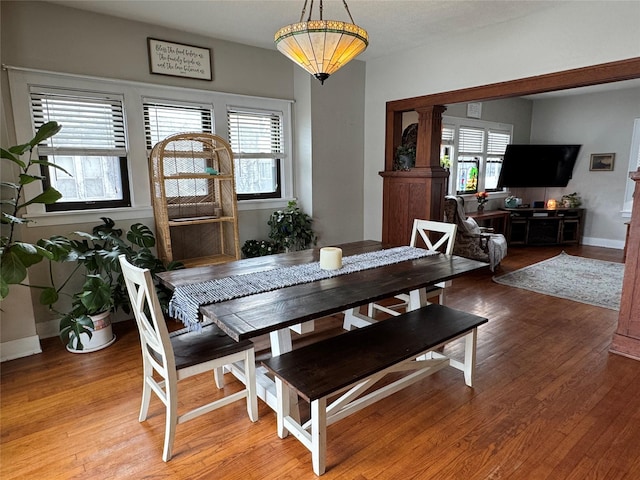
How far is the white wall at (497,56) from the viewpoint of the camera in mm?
2855

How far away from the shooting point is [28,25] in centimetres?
291

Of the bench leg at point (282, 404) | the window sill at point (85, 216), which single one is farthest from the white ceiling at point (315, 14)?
the bench leg at point (282, 404)

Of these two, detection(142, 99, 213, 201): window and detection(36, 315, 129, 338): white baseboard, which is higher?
detection(142, 99, 213, 201): window

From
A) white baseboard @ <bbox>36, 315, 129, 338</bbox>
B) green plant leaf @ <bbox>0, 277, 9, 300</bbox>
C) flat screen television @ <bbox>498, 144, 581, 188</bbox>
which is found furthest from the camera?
flat screen television @ <bbox>498, 144, 581, 188</bbox>

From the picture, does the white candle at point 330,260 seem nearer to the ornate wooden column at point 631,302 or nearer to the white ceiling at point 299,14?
the white ceiling at point 299,14

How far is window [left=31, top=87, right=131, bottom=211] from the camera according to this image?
10.1ft

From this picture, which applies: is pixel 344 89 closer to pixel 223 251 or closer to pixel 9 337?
pixel 223 251

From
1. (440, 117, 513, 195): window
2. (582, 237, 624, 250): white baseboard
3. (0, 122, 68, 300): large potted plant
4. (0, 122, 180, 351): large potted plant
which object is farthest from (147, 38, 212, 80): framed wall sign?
(582, 237, 624, 250): white baseboard

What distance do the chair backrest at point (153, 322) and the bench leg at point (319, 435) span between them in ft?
2.26

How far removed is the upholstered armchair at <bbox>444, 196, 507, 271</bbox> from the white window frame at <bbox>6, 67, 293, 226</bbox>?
92.5 inches

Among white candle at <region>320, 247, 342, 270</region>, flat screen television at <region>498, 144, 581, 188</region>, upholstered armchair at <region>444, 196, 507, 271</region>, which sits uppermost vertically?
flat screen television at <region>498, 144, 581, 188</region>

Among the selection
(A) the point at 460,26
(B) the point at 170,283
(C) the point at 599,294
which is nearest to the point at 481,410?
(B) the point at 170,283

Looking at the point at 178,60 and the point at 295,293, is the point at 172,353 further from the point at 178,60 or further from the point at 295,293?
the point at 178,60

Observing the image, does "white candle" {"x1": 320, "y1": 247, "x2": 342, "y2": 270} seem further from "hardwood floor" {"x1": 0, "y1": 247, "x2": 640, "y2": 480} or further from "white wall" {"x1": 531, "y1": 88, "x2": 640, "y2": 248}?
"white wall" {"x1": 531, "y1": 88, "x2": 640, "y2": 248}
